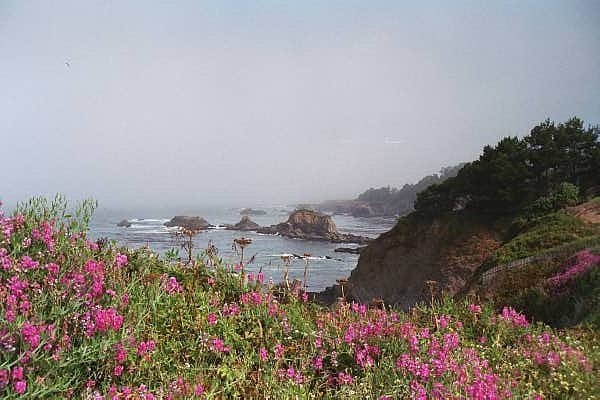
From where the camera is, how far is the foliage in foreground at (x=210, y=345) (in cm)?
358

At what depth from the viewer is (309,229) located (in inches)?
2894

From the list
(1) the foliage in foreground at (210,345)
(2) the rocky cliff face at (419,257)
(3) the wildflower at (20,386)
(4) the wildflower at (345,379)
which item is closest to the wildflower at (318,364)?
(1) the foliage in foreground at (210,345)

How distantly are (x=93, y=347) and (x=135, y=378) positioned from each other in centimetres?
58

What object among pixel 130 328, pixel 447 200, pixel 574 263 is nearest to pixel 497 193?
pixel 447 200

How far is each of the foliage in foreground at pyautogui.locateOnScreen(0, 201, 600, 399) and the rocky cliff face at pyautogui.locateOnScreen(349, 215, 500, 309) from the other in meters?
24.5

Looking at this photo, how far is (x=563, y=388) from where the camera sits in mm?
4352

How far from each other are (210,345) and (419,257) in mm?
30092

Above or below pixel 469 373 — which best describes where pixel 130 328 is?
above

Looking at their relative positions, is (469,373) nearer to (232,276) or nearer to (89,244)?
(232,276)


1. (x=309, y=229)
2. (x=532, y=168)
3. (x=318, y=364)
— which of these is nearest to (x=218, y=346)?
(x=318, y=364)

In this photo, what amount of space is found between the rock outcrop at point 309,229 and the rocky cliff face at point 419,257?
33736 millimetres

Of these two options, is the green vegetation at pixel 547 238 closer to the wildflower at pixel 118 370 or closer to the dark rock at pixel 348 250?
the wildflower at pixel 118 370

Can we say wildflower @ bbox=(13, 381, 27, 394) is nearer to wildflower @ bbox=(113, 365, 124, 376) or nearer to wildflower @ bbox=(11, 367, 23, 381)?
wildflower @ bbox=(11, 367, 23, 381)

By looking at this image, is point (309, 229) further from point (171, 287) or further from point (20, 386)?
point (20, 386)
